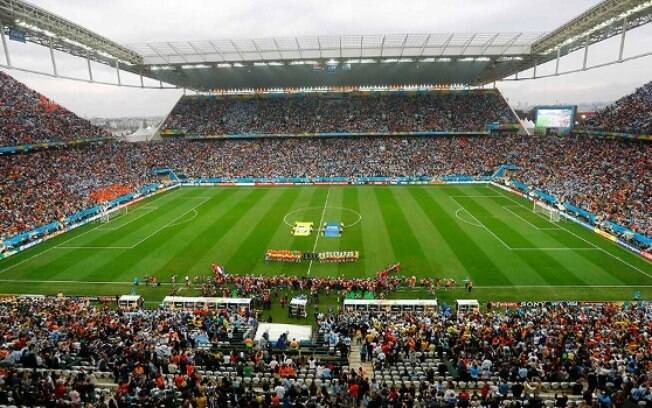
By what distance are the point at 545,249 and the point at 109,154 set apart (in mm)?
54308

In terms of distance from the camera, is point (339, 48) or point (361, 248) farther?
point (339, 48)

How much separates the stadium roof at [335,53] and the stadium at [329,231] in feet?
1.33

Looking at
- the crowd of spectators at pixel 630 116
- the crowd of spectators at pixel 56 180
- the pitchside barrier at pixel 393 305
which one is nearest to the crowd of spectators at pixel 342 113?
the crowd of spectators at pixel 630 116

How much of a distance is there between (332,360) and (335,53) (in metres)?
46.6

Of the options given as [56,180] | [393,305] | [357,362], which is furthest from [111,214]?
[357,362]

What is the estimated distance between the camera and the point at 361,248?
30.6 metres

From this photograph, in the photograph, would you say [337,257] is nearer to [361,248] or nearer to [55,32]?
[361,248]

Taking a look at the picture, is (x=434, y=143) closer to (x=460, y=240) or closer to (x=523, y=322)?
(x=460, y=240)

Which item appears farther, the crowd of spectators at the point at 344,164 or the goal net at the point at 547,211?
the crowd of spectators at the point at 344,164

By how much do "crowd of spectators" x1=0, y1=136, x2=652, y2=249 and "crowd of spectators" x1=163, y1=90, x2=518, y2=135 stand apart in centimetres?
240

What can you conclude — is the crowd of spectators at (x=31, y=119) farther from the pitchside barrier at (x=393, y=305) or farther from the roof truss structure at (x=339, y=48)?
the pitchside barrier at (x=393, y=305)

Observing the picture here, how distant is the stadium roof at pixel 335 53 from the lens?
35844 millimetres

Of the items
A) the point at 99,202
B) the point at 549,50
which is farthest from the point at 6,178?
the point at 549,50

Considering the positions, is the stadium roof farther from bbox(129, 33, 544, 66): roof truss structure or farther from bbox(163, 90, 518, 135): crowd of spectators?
bbox(163, 90, 518, 135): crowd of spectators
